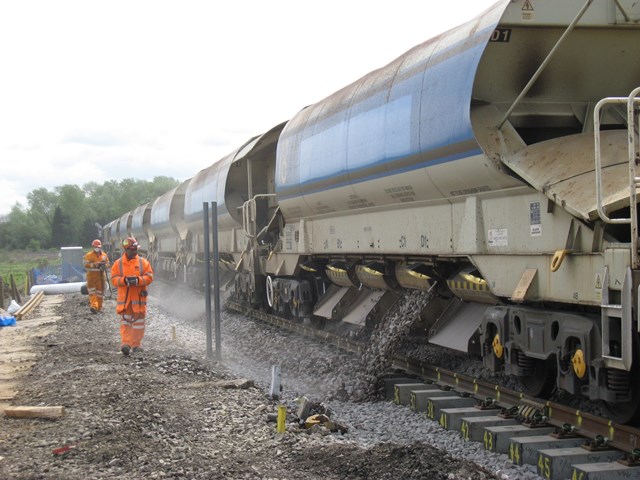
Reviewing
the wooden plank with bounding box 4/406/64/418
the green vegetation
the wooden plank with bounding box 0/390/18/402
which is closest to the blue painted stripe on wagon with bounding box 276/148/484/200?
the wooden plank with bounding box 4/406/64/418

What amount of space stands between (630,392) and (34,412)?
5105 millimetres

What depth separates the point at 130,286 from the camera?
11.1 m

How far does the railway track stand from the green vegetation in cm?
8926

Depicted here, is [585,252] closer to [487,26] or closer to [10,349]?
[487,26]

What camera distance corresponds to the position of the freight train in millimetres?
5352

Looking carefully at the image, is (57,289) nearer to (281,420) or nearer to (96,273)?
(96,273)

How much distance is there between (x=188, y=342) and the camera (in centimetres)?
1365

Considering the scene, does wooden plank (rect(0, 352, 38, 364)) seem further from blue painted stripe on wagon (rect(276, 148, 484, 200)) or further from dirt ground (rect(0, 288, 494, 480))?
blue painted stripe on wagon (rect(276, 148, 484, 200))

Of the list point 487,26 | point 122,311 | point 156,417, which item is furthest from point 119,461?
point 122,311

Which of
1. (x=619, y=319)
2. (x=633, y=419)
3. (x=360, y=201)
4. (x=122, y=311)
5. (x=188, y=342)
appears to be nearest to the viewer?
(x=619, y=319)

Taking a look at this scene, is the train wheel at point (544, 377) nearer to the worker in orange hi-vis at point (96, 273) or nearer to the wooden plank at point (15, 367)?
the wooden plank at point (15, 367)

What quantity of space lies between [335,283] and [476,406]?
550 centimetres

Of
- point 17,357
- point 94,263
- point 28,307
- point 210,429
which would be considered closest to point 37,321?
point 94,263

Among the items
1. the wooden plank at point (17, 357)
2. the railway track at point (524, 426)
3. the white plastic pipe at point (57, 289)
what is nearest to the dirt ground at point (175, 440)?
the railway track at point (524, 426)
